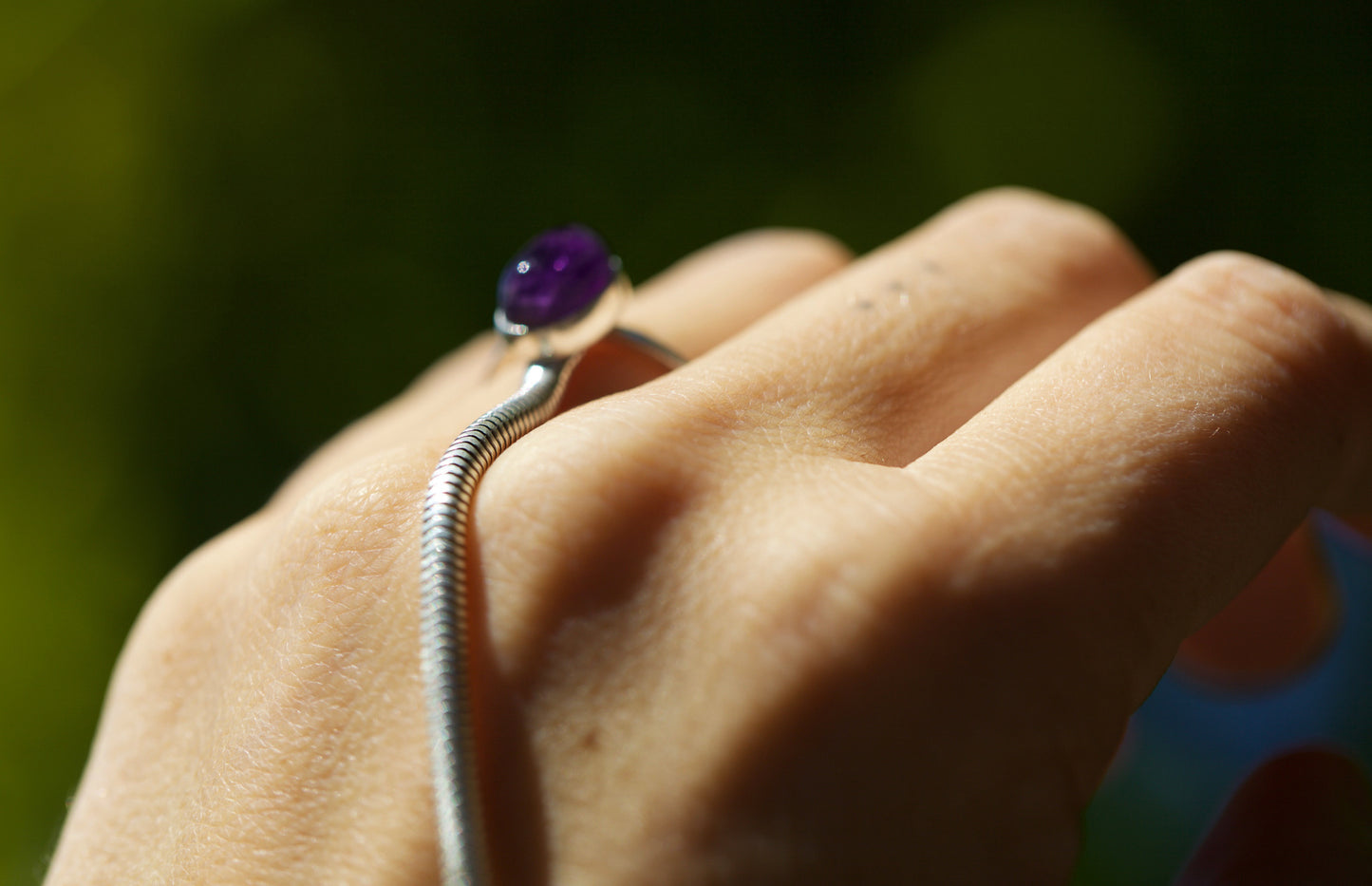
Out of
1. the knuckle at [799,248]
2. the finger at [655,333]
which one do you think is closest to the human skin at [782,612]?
the finger at [655,333]

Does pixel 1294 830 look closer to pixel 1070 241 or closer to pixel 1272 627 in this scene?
pixel 1272 627

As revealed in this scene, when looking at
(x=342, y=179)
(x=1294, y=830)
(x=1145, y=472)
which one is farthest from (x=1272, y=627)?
(x=342, y=179)

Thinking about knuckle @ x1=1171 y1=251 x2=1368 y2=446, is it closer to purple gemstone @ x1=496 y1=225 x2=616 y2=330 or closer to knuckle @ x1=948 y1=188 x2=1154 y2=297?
knuckle @ x1=948 y1=188 x2=1154 y2=297

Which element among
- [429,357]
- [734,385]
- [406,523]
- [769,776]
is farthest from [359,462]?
[429,357]

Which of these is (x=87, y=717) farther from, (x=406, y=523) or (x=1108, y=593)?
(x=1108, y=593)

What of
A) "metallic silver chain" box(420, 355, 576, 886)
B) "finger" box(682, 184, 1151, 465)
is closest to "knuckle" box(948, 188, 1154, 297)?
"finger" box(682, 184, 1151, 465)

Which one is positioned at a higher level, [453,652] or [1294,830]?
[453,652]

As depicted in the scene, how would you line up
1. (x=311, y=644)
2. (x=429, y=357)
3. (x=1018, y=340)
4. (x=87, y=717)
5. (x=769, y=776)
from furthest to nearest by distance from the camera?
(x=429, y=357), (x=87, y=717), (x=1018, y=340), (x=311, y=644), (x=769, y=776)

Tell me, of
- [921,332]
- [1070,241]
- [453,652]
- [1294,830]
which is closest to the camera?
[453,652]
